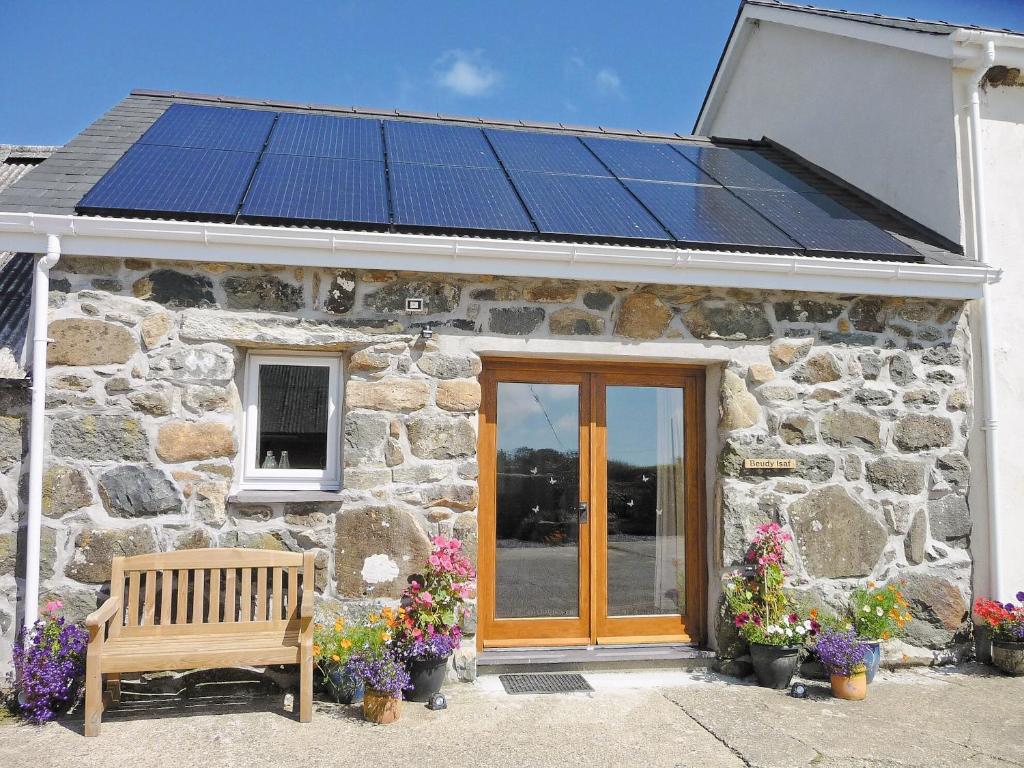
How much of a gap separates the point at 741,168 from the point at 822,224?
158 cm

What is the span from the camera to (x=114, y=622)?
4.35 meters

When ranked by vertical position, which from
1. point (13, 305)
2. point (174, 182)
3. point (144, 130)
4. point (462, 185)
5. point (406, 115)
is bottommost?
point (13, 305)

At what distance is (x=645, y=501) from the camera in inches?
222

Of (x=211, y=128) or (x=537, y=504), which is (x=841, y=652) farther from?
(x=211, y=128)

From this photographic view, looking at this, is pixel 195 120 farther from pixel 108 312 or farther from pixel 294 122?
pixel 108 312

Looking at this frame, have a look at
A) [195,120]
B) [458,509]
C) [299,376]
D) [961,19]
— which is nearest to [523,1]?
[195,120]

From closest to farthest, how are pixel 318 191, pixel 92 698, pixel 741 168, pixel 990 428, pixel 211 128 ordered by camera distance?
1. pixel 92 698
2. pixel 318 191
3. pixel 990 428
4. pixel 211 128
5. pixel 741 168

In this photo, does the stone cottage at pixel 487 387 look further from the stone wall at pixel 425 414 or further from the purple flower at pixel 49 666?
the purple flower at pixel 49 666

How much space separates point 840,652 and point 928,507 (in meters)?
1.48

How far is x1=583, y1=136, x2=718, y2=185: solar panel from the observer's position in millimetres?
6918

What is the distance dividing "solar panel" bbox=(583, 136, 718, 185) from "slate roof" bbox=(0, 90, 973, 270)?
42 centimetres

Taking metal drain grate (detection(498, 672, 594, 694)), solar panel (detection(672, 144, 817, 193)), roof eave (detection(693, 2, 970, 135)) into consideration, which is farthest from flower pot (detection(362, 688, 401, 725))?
roof eave (detection(693, 2, 970, 135))

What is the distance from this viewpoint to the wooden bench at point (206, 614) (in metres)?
4.09

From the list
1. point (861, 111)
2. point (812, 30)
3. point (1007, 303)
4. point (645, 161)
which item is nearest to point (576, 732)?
point (1007, 303)
